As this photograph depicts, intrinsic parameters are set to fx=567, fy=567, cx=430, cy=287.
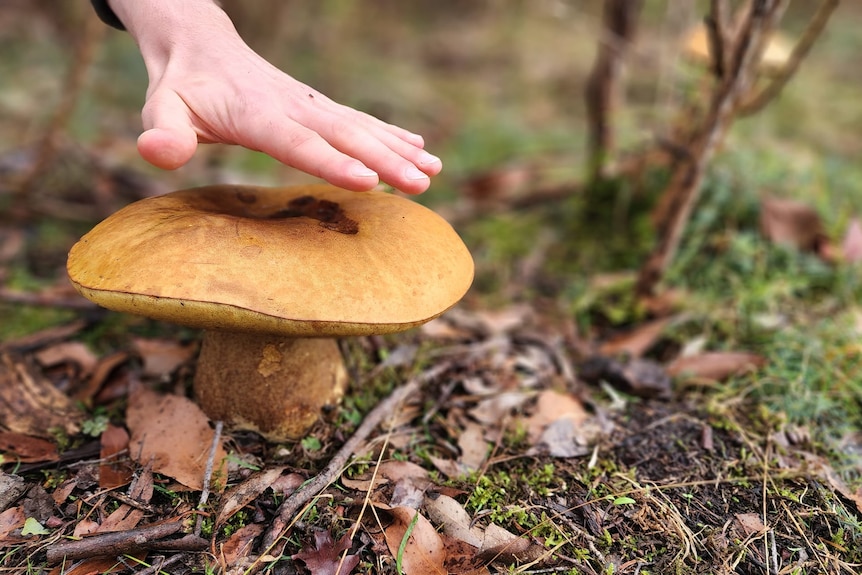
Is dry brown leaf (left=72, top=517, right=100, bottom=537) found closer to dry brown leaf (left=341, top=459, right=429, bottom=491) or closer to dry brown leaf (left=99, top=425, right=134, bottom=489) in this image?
dry brown leaf (left=99, top=425, right=134, bottom=489)

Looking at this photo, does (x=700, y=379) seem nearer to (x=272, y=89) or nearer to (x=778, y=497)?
(x=778, y=497)

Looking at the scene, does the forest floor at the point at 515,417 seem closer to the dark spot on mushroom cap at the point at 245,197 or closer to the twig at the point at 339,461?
the twig at the point at 339,461

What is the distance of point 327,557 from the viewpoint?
150cm

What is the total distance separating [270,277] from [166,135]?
414 mm

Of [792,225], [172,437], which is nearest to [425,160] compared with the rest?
[172,437]

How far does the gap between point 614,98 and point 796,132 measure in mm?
4095

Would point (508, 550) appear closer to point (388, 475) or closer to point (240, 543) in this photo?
point (388, 475)

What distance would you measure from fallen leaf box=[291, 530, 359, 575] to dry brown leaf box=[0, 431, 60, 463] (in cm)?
91

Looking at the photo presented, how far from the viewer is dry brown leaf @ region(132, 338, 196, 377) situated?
2211 millimetres

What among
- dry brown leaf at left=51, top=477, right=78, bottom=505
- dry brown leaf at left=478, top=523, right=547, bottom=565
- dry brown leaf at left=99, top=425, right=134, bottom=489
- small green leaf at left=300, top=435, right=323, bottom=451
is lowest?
dry brown leaf at left=51, top=477, right=78, bottom=505

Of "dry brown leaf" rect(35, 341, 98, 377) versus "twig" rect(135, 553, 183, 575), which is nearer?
"twig" rect(135, 553, 183, 575)

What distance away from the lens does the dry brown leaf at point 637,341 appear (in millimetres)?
2623

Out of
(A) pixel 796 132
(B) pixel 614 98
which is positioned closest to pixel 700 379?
(B) pixel 614 98

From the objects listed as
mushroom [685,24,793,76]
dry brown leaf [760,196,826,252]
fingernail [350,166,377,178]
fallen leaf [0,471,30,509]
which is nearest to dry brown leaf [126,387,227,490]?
fallen leaf [0,471,30,509]
